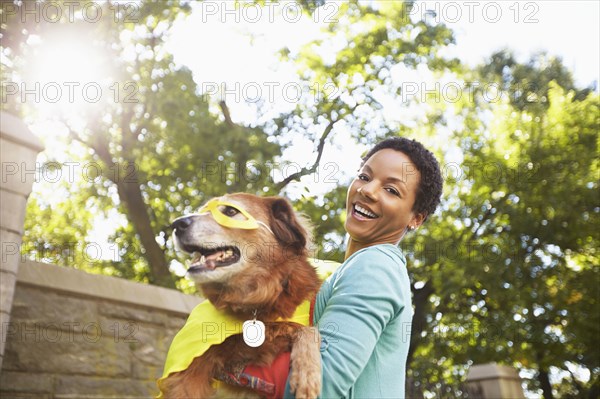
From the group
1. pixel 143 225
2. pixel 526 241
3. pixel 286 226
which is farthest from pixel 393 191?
pixel 526 241

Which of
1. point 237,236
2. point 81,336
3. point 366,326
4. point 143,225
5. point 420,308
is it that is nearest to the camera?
point 366,326

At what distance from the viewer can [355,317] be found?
1.88m

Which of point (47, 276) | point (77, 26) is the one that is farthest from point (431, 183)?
point (77, 26)

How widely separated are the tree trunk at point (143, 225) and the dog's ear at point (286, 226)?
1306 cm

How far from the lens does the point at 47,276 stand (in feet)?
20.3

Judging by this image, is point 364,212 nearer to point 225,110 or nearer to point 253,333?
point 253,333

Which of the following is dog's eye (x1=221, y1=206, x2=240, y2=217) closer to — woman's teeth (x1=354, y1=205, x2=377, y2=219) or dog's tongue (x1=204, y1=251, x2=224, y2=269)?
dog's tongue (x1=204, y1=251, x2=224, y2=269)

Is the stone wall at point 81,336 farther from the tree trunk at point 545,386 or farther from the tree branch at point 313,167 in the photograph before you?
the tree trunk at point 545,386

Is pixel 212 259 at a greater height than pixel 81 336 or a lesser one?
lesser

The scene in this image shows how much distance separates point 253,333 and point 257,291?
0.16 meters

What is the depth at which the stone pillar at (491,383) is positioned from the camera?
1177cm

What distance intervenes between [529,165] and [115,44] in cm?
1228

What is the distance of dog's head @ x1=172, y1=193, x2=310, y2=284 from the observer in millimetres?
2084

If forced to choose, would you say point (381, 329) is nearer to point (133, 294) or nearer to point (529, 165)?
point (133, 294)
